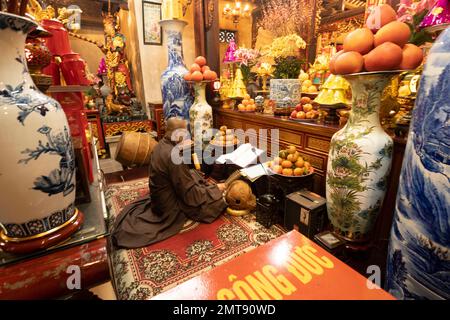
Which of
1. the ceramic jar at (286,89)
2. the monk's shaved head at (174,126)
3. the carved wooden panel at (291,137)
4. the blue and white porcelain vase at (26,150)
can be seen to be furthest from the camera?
the ceramic jar at (286,89)

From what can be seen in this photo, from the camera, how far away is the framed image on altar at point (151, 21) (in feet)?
14.2

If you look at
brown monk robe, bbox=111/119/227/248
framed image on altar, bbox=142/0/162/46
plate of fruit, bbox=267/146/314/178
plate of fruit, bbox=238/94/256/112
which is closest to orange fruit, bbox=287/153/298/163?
plate of fruit, bbox=267/146/314/178

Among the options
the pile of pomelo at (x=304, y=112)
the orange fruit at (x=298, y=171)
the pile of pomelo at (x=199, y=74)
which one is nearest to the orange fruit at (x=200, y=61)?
the pile of pomelo at (x=199, y=74)

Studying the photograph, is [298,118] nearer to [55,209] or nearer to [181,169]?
[181,169]

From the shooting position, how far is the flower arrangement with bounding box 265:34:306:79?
275cm

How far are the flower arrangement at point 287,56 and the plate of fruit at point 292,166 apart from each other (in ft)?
3.83

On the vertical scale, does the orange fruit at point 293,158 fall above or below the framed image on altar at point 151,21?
below

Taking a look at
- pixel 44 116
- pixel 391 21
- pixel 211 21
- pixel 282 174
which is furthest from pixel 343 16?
pixel 44 116

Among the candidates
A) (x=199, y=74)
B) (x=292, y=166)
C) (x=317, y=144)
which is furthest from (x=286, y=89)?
(x=199, y=74)

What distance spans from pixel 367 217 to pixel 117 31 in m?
5.52

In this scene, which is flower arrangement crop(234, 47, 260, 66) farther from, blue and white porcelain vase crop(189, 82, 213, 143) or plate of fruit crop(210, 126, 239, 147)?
plate of fruit crop(210, 126, 239, 147)

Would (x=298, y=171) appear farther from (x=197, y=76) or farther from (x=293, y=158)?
(x=197, y=76)

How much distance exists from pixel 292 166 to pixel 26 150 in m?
1.94

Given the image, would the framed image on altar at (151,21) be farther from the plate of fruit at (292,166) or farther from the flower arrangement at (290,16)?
the plate of fruit at (292,166)
